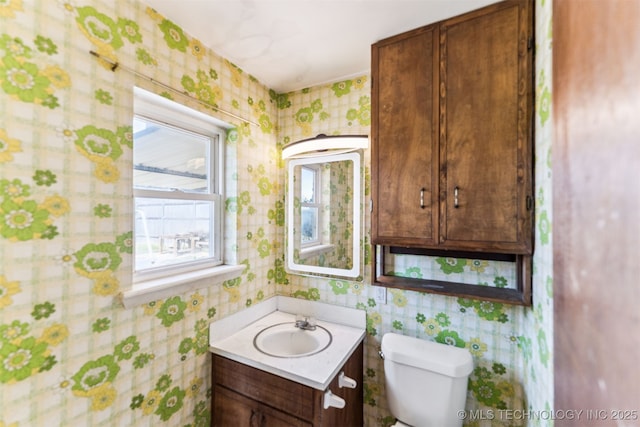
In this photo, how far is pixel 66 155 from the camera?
89cm

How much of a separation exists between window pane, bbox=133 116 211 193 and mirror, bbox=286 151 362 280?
1.99ft

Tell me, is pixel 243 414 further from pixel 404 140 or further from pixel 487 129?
pixel 487 129

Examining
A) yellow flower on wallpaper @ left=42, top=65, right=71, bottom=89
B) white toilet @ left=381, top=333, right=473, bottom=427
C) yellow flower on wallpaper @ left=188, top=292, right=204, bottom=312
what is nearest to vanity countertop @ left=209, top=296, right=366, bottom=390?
yellow flower on wallpaper @ left=188, top=292, right=204, bottom=312

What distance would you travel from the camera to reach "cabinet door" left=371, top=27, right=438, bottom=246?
1167 mm

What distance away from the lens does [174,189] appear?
4.44ft

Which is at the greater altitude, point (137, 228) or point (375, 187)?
point (375, 187)

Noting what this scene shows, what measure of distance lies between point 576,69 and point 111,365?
163 cm

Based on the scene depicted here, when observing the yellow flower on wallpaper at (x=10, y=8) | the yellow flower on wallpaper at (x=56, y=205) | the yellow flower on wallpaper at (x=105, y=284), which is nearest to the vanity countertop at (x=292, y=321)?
the yellow flower on wallpaper at (x=105, y=284)

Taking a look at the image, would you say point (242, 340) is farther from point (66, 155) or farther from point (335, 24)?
point (335, 24)

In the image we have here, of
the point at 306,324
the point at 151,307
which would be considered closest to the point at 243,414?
the point at 306,324

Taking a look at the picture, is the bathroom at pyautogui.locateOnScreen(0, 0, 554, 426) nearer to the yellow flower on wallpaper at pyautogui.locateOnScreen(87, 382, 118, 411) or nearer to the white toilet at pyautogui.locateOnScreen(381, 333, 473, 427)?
the yellow flower on wallpaper at pyautogui.locateOnScreen(87, 382, 118, 411)

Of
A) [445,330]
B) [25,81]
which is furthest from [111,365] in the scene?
[445,330]

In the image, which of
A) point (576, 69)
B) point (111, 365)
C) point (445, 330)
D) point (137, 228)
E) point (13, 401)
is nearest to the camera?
point (576, 69)

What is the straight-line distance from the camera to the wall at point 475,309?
2.90 ft
